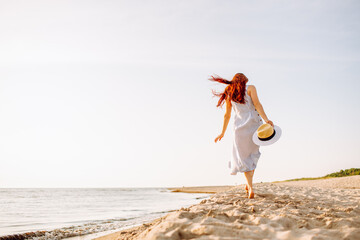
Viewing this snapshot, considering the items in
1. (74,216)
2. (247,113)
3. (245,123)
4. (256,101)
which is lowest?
(74,216)

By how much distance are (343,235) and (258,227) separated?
66 centimetres

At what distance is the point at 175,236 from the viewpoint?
215 cm

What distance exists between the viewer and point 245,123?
4.51 meters

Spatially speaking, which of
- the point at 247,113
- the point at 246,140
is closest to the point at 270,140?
the point at 246,140

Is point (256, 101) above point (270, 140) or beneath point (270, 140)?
above

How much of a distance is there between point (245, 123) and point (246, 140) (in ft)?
0.92

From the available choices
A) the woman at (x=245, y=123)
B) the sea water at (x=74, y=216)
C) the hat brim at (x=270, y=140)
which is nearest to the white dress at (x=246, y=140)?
the woman at (x=245, y=123)

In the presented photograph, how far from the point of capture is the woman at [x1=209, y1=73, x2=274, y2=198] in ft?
14.7

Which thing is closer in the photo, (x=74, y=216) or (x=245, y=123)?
(x=245, y=123)

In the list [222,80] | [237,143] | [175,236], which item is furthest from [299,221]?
[222,80]

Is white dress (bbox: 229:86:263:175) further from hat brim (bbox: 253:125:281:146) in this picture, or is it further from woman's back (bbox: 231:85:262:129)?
hat brim (bbox: 253:125:281:146)

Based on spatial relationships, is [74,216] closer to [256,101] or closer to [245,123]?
[245,123]

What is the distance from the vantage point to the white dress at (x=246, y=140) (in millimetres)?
4469

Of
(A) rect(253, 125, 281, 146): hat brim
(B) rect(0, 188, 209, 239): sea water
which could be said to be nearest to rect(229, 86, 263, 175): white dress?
(A) rect(253, 125, 281, 146): hat brim
